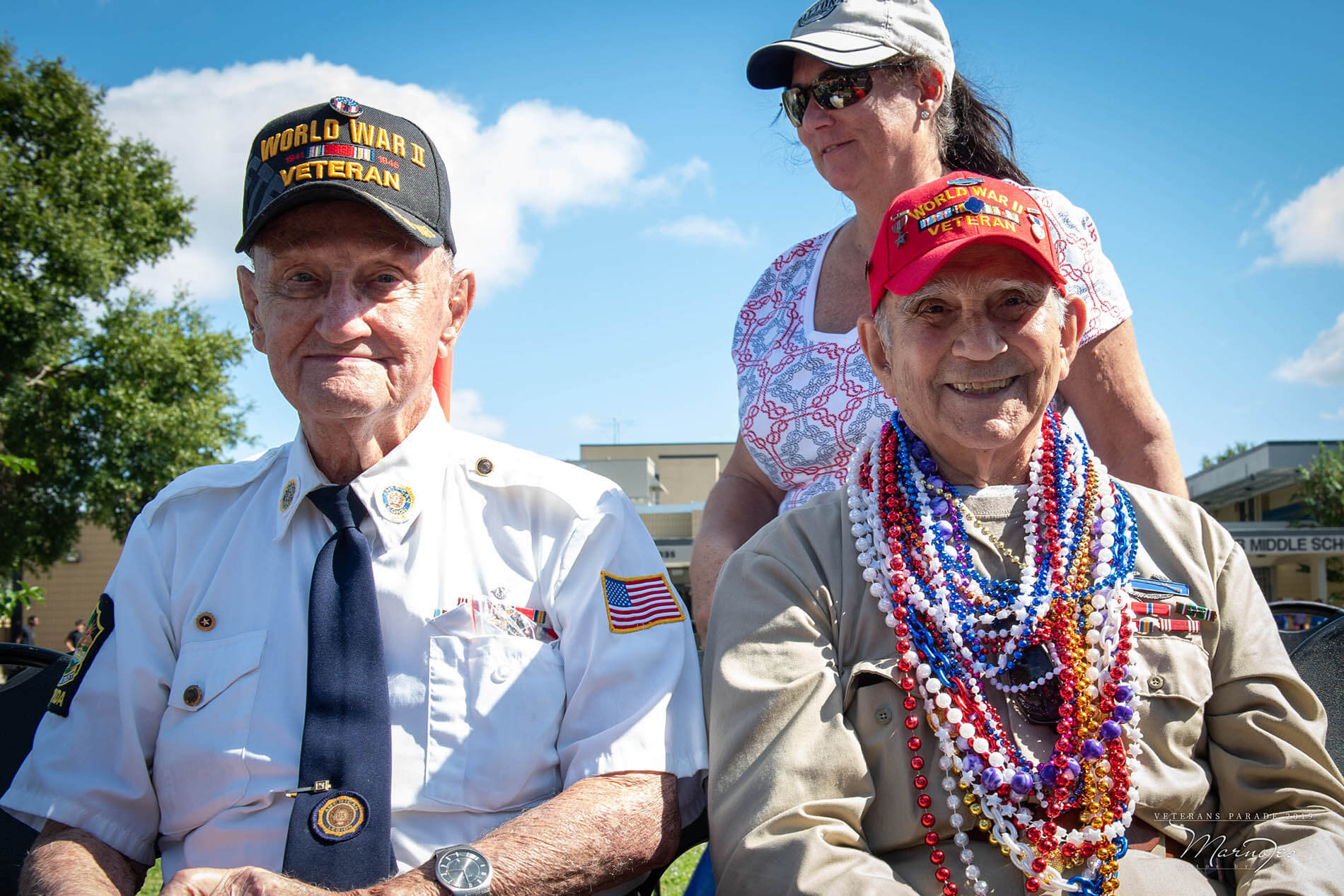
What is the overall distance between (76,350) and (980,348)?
1936 cm

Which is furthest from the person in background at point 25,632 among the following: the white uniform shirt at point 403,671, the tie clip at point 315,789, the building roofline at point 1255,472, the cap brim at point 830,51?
the building roofline at point 1255,472

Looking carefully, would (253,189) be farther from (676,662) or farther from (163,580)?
(676,662)

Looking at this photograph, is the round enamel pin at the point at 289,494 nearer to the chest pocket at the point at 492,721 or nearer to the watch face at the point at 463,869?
the chest pocket at the point at 492,721

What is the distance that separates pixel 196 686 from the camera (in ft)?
6.83

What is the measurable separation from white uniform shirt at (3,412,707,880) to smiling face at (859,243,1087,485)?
2.40 ft

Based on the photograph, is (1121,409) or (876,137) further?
(876,137)

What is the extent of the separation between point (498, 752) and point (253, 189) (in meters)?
1.38

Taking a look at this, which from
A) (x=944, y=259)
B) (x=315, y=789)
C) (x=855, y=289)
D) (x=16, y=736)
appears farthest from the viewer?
(x=855, y=289)

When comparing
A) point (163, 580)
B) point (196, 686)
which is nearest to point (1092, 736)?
point (196, 686)

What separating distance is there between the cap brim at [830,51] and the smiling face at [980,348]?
93 cm

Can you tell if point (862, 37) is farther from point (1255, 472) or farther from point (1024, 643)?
point (1255, 472)

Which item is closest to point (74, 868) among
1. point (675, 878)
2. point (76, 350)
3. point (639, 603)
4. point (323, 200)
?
point (639, 603)

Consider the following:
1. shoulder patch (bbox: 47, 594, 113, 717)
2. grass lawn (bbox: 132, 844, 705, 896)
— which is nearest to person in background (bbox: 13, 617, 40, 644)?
grass lawn (bbox: 132, 844, 705, 896)

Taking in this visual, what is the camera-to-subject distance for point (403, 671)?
2.06 metres
